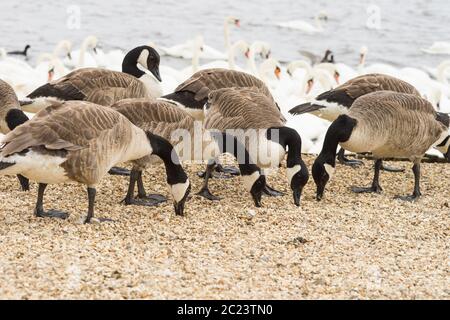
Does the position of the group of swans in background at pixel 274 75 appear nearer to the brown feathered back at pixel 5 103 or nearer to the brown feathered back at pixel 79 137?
the brown feathered back at pixel 5 103

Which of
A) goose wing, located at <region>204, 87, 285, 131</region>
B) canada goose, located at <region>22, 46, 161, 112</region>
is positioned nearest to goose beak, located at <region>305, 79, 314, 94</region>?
canada goose, located at <region>22, 46, 161, 112</region>

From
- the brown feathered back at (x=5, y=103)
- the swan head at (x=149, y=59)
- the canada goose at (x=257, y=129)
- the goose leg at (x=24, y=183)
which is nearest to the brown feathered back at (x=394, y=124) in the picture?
the canada goose at (x=257, y=129)

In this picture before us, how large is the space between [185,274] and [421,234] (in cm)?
285

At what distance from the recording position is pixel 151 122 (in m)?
9.30

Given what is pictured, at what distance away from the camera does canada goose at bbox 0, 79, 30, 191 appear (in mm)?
9633

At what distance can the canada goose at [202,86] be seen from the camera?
36.2 ft

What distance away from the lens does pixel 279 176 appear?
11102 millimetres

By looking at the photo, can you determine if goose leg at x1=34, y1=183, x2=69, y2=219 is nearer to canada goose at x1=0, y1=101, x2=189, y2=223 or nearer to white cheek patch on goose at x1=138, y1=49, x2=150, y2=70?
canada goose at x1=0, y1=101, x2=189, y2=223

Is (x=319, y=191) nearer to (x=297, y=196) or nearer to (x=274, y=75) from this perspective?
(x=297, y=196)

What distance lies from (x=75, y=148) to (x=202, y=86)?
11.3ft

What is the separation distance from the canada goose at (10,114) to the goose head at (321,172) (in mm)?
3272

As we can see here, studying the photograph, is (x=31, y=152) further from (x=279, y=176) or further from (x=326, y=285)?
(x=279, y=176)

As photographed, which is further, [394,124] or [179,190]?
[394,124]

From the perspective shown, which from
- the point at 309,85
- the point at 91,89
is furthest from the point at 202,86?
the point at 309,85
